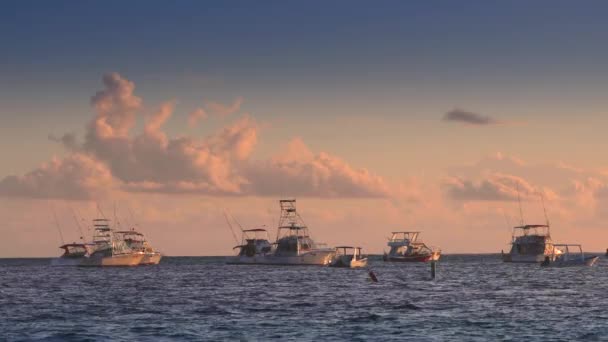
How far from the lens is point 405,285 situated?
127625mm

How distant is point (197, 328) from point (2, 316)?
20.4 meters

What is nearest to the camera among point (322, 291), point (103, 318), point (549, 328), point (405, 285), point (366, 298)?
point (549, 328)

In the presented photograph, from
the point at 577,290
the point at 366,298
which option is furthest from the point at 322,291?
the point at 577,290

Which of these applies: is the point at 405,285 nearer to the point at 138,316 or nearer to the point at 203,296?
the point at 203,296

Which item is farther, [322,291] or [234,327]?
[322,291]

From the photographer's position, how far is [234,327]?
228ft

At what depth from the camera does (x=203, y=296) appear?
343 feet

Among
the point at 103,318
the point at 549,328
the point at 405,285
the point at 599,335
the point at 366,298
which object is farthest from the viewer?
the point at 405,285

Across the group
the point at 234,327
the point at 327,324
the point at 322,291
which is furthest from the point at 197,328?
the point at 322,291

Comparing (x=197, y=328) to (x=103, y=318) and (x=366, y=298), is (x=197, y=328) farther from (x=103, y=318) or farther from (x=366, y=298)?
(x=366, y=298)

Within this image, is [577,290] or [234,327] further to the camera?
[577,290]

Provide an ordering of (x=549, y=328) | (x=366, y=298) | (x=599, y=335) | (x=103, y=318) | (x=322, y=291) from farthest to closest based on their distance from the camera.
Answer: (x=322, y=291) < (x=366, y=298) < (x=103, y=318) < (x=549, y=328) < (x=599, y=335)

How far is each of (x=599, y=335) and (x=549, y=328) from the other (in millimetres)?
5346

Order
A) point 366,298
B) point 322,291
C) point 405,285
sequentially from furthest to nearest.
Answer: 1. point 405,285
2. point 322,291
3. point 366,298
